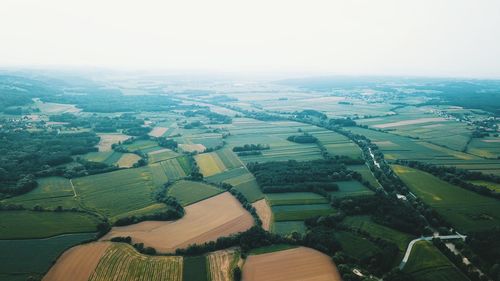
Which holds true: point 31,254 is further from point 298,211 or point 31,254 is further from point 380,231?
point 380,231

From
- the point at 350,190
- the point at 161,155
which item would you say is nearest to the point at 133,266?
the point at 350,190

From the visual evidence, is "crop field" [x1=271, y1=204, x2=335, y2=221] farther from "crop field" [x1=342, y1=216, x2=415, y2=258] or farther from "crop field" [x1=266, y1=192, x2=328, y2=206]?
"crop field" [x1=342, y1=216, x2=415, y2=258]

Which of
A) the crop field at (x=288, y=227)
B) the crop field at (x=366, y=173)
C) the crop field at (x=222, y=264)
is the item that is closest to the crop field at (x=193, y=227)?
the crop field at (x=288, y=227)

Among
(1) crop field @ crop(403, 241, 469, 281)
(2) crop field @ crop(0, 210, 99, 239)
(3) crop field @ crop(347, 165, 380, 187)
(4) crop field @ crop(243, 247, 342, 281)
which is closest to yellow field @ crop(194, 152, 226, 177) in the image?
(2) crop field @ crop(0, 210, 99, 239)

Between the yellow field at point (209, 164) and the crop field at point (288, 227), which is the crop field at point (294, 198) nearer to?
the crop field at point (288, 227)

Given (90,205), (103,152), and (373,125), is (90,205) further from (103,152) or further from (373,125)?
(373,125)

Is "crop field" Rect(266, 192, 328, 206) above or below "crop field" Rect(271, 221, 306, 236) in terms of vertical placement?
above

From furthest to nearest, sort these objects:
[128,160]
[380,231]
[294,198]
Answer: [128,160]
[294,198]
[380,231]
